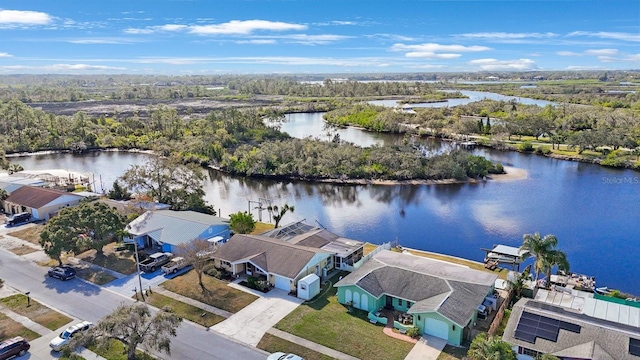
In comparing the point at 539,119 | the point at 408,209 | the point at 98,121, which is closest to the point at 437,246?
the point at 408,209

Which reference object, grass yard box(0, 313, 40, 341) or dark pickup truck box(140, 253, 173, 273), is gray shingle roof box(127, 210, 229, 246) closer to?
dark pickup truck box(140, 253, 173, 273)

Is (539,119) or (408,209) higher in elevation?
(539,119)

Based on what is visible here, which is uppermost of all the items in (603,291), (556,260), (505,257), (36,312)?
(556,260)

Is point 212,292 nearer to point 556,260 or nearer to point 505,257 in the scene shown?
point 556,260

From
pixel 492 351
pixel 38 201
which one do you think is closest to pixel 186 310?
pixel 492 351

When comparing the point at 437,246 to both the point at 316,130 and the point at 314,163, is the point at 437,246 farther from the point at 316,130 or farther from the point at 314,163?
the point at 316,130

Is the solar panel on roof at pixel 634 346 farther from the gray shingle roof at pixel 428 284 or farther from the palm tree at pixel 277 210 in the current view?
the palm tree at pixel 277 210

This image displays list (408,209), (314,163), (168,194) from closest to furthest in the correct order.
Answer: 1. (168,194)
2. (408,209)
3. (314,163)
